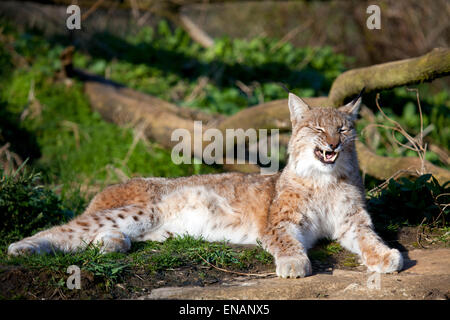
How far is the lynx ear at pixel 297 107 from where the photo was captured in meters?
4.65

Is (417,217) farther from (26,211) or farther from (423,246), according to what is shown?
(26,211)

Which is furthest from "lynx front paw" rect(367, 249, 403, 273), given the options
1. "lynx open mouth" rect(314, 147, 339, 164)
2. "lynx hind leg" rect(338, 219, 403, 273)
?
"lynx open mouth" rect(314, 147, 339, 164)

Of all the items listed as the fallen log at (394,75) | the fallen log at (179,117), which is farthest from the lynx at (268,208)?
the fallen log at (179,117)

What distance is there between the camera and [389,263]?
3.62 metres

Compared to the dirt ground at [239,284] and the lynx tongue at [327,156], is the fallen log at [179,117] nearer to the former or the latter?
the lynx tongue at [327,156]

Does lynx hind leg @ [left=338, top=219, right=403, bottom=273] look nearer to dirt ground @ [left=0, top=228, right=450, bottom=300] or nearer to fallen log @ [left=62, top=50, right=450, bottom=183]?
dirt ground @ [left=0, top=228, right=450, bottom=300]

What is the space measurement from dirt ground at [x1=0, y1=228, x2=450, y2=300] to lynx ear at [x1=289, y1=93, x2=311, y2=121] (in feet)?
5.07

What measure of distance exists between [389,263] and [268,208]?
132 centimetres

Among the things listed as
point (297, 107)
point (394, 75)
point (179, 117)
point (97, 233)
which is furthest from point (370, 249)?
point (179, 117)

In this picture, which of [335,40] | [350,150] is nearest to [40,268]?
[350,150]

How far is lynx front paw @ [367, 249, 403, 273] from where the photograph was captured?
361cm

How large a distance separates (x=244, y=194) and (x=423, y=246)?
1.69 m

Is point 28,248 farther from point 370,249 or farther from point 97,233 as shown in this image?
point 370,249

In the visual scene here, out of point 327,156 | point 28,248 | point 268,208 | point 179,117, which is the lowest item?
point 28,248
